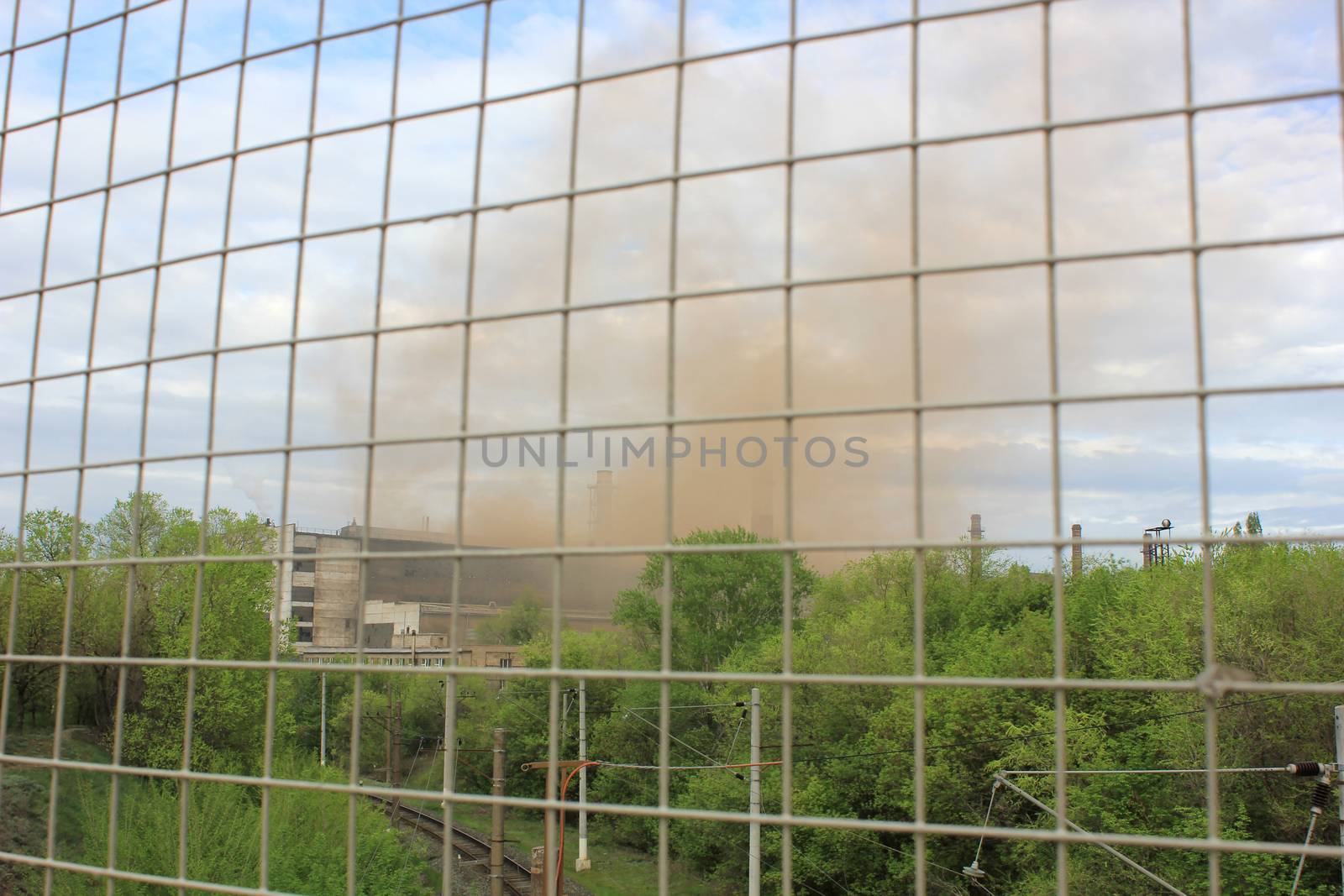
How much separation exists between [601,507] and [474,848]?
7.73m

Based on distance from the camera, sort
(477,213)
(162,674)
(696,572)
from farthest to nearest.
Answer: (696,572), (162,674), (477,213)

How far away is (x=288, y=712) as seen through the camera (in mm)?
24641

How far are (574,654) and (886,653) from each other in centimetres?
733

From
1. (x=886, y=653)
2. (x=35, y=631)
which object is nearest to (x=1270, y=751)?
(x=886, y=653)

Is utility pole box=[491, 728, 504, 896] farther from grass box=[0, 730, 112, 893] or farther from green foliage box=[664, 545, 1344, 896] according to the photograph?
green foliage box=[664, 545, 1344, 896]

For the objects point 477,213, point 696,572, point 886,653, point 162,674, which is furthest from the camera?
point 696,572

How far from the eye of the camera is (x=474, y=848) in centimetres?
2167

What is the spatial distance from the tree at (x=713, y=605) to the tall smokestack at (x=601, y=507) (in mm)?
3958

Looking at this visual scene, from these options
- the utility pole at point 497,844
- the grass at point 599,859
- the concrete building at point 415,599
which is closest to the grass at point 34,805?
the concrete building at point 415,599

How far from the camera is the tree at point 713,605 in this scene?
2652cm

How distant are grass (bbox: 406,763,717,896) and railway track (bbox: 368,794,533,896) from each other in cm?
57

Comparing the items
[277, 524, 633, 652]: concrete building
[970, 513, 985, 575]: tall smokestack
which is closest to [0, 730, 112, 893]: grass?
[277, 524, 633, 652]: concrete building

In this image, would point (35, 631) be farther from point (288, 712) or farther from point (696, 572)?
point (696, 572)

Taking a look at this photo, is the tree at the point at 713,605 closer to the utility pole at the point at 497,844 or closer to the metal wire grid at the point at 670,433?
the utility pole at the point at 497,844
